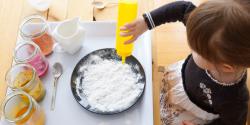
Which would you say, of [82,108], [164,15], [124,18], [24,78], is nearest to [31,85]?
[24,78]

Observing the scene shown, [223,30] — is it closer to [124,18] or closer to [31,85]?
[124,18]

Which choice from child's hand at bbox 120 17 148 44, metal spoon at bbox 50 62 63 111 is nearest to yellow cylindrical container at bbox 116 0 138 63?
child's hand at bbox 120 17 148 44

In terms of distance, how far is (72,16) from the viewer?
3.43ft

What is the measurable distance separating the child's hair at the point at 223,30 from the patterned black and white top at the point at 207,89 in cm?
16

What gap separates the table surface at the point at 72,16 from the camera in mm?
1033

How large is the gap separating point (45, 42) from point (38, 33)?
32 mm

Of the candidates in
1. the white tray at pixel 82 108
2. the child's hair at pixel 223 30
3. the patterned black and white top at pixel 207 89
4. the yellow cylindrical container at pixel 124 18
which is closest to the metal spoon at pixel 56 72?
the white tray at pixel 82 108

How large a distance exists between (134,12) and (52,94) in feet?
1.02

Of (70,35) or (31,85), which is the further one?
(70,35)

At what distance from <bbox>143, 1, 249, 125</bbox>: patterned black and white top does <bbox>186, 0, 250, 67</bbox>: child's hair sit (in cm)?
16

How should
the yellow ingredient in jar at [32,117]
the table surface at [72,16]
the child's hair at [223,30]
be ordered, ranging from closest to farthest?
the child's hair at [223,30]
the yellow ingredient in jar at [32,117]
the table surface at [72,16]

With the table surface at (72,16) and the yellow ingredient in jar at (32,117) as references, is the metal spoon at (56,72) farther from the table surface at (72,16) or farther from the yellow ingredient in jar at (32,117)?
the table surface at (72,16)

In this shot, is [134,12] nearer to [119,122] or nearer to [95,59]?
[95,59]

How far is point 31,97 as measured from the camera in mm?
780
